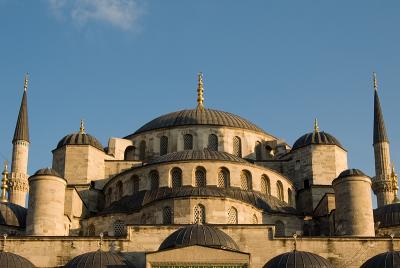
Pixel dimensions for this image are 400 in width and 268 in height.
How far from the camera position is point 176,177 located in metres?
38.1

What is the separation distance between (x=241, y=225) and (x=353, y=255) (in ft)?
14.1

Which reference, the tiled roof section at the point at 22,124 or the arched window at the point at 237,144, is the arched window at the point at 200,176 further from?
the tiled roof section at the point at 22,124

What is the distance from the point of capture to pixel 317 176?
4234 cm

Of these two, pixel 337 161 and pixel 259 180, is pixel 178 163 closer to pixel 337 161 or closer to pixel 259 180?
pixel 259 180

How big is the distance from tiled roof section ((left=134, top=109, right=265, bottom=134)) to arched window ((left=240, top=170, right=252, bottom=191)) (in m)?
7.76

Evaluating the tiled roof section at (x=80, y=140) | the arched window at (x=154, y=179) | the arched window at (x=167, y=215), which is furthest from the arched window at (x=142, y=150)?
the arched window at (x=167, y=215)

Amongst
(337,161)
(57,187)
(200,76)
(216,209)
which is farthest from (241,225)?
(200,76)

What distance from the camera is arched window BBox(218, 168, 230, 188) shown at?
38.2 m

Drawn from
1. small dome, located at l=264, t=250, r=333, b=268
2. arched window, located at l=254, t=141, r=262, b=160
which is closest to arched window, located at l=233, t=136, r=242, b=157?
arched window, located at l=254, t=141, r=262, b=160

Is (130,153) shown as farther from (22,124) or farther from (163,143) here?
(22,124)

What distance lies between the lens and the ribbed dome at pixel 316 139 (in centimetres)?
4325

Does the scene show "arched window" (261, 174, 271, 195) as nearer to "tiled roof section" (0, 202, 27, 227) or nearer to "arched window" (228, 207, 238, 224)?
"arched window" (228, 207, 238, 224)

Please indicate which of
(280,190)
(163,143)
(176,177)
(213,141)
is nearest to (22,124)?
(163,143)

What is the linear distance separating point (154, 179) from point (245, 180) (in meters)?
3.91
